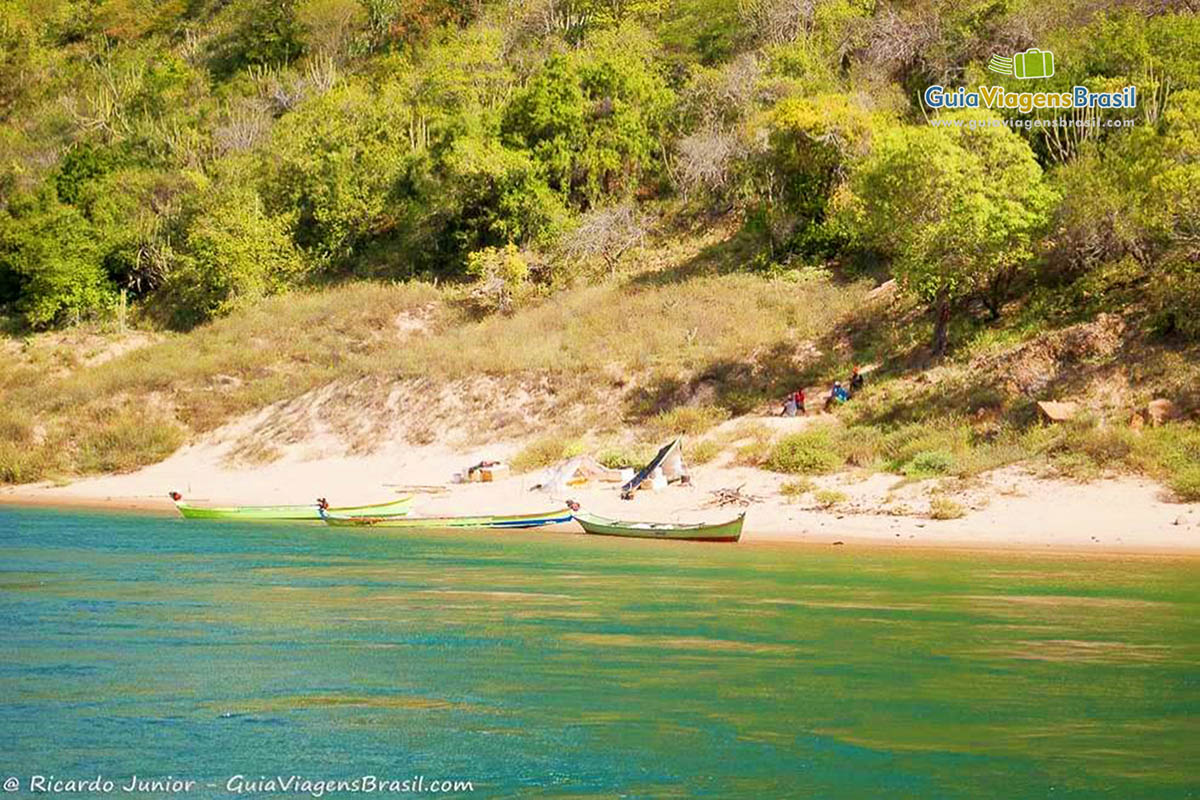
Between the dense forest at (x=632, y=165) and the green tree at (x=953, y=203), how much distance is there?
8 centimetres

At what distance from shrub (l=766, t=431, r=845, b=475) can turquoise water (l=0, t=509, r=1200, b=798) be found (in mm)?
7991

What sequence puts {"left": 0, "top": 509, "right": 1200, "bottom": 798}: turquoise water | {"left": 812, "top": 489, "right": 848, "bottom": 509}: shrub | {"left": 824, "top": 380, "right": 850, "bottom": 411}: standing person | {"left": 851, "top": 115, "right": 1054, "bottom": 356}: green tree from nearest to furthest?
{"left": 0, "top": 509, "right": 1200, "bottom": 798}: turquoise water
{"left": 812, "top": 489, "right": 848, "bottom": 509}: shrub
{"left": 851, "top": 115, "right": 1054, "bottom": 356}: green tree
{"left": 824, "top": 380, "right": 850, "bottom": 411}: standing person

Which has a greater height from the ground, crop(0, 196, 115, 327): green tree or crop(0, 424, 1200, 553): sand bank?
crop(0, 196, 115, 327): green tree

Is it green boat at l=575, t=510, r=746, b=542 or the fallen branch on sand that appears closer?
green boat at l=575, t=510, r=746, b=542

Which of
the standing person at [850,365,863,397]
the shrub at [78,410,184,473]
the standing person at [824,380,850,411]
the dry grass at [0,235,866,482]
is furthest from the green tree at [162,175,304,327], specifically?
the standing person at [850,365,863,397]

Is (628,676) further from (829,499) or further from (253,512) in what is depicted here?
(253,512)

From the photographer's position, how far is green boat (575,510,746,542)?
29984 millimetres

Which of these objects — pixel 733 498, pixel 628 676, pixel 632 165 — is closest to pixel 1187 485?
pixel 733 498

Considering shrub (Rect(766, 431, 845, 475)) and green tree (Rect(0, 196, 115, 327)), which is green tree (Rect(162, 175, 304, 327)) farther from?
shrub (Rect(766, 431, 845, 475))

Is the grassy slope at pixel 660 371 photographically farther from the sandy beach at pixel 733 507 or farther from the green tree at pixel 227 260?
the green tree at pixel 227 260

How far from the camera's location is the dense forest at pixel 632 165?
37656mm
